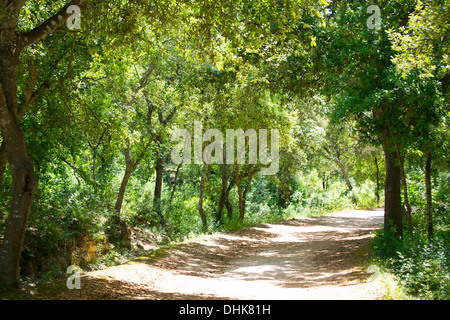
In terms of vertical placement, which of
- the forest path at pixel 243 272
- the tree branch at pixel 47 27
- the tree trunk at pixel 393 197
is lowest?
the forest path at pixel 243 272

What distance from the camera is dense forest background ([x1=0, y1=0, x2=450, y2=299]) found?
22.6 ft

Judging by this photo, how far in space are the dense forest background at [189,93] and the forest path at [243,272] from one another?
41.6 inches

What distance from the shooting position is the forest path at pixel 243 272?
6.93 metres

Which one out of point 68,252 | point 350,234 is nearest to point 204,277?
point 68,252

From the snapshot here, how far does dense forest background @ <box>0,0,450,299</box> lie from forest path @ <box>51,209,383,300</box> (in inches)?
41.6

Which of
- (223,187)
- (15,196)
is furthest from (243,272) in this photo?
(223,187)

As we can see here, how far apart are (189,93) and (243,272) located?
290 inches

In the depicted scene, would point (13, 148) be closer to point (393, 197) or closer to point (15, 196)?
point (15, 196)

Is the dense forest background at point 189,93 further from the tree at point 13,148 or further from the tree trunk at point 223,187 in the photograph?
the tree trunk at point 223,187

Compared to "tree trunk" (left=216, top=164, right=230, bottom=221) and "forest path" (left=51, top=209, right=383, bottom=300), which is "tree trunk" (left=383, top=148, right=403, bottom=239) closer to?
"forest path" (left=51, top=209, right=383, bottom=300)

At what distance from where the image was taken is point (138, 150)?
15.5 m

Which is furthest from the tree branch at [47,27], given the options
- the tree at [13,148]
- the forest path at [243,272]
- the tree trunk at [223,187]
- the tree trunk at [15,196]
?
the tree trunk at [223,187]

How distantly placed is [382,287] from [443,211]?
27.4 feet

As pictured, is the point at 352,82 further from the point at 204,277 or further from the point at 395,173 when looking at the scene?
the point at 204,277
